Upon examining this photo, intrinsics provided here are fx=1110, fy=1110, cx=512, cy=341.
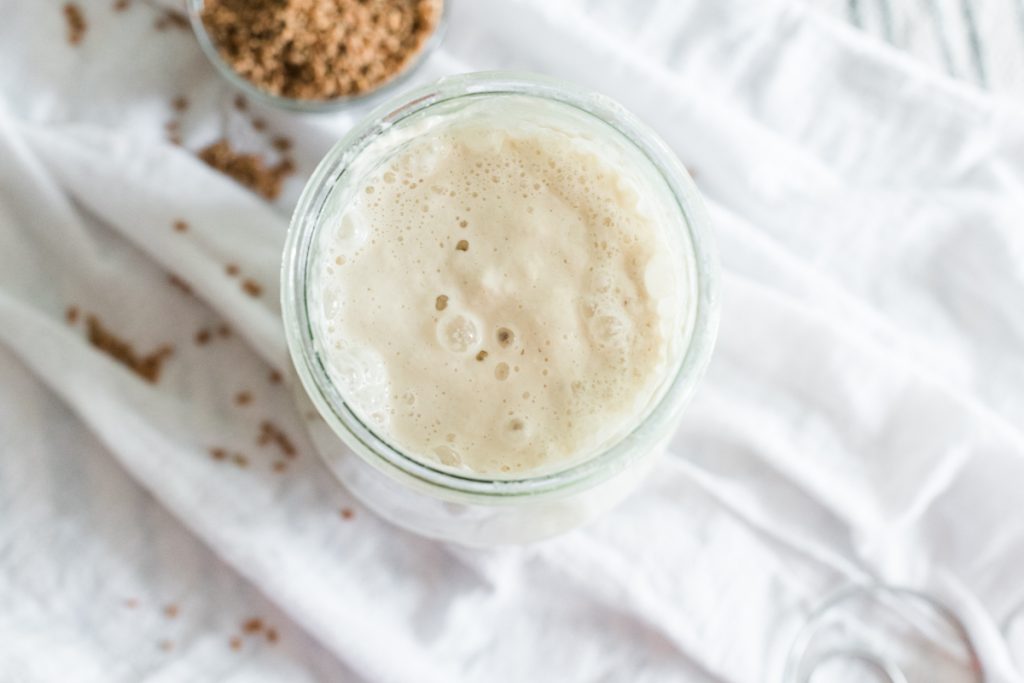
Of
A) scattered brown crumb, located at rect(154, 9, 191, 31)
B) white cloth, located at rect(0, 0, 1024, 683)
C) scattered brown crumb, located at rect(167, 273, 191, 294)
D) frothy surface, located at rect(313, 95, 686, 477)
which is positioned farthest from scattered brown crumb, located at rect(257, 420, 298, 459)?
scattered brown crumb, located at rect(154, 9, 191, 31)

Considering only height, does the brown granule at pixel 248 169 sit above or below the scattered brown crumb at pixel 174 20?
below

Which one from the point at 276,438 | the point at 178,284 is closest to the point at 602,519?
the point at 276,438

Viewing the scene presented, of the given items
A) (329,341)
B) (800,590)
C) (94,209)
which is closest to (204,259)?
(94,209)

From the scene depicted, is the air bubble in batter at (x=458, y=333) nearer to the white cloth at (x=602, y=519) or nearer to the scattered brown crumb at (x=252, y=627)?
the white cloth at (x=602, y=519)

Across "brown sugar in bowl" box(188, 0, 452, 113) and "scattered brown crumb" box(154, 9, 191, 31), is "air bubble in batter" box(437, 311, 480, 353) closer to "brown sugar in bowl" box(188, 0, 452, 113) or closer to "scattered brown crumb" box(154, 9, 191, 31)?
"brown sugar in bowl" box(188, 0, 452, 113)

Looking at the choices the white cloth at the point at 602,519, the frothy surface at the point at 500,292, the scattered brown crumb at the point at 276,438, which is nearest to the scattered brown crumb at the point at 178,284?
the white cloth at the point at 602,519
